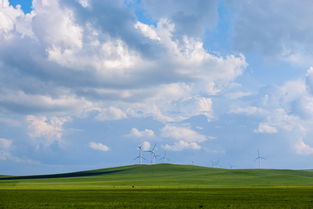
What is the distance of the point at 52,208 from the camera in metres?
45.4

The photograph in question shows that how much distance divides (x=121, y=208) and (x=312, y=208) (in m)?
19.6

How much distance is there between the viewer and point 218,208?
44.6 meters

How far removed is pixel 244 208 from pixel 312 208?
6.99 m

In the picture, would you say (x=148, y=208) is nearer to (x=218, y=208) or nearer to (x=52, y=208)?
(x=218, y=208)

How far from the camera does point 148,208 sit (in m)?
44.9

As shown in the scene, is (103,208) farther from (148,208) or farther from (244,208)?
(244,208)

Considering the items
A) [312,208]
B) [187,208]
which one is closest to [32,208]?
[187,208]

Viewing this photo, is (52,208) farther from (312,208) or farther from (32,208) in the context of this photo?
(312,208)

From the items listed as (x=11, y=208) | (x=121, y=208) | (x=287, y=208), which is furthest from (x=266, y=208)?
(x=11, y=208)

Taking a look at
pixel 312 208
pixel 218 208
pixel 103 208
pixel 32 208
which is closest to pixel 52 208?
pixel 32 208

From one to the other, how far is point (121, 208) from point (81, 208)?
14.4 feet

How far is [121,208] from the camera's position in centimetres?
4500

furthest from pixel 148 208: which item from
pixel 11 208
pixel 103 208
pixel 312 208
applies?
pixel 312 208

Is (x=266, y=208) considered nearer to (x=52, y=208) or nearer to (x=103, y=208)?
(x=103, y=208)
